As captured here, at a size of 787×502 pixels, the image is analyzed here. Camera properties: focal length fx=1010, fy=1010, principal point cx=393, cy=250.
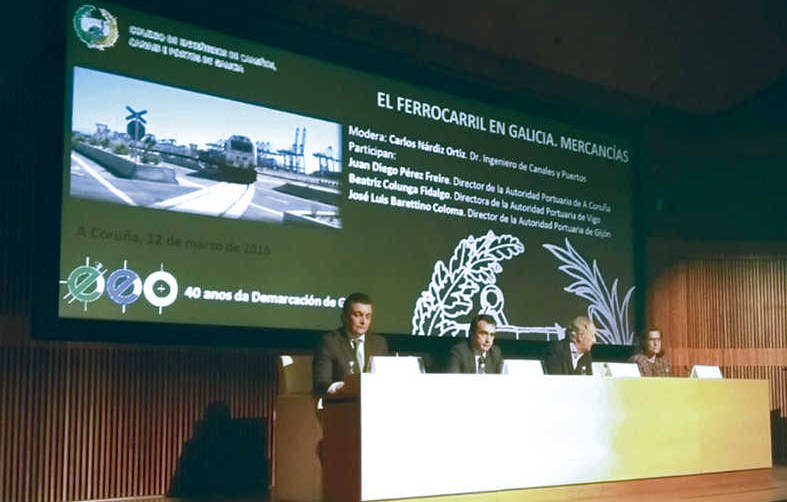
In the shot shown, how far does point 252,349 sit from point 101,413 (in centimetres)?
113

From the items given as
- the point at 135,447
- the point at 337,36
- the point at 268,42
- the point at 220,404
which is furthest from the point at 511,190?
the point at 135,447

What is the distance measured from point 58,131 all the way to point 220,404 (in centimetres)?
201

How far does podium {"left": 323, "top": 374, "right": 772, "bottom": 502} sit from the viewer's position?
4.59 metres

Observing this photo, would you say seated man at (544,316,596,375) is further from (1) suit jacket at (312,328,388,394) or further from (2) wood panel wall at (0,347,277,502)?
(2) wood panel wall at (0,347,277,502)

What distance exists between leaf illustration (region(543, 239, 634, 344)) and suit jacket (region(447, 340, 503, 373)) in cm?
213

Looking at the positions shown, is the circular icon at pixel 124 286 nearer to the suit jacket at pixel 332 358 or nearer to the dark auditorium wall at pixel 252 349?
the dark auditorium wall at pixel 252 349

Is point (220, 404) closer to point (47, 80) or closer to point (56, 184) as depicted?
point (56, 184)

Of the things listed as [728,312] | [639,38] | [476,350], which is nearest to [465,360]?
[476,350]

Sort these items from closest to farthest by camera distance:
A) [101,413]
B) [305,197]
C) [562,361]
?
1. [101,413]
2. [562,361]
3. [305,197]

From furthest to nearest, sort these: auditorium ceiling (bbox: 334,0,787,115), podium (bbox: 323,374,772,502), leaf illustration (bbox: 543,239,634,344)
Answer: leaf illustration (bbox: 543,239,634,344), auditorium ceiling (bbox: 334,0,787,115), podium (bbox: 323,374,772,502)

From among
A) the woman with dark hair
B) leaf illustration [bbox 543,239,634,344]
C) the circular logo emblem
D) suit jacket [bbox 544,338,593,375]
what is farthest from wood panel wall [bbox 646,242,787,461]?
the circular logo emblem

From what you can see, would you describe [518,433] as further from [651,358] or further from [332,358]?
[651,358]

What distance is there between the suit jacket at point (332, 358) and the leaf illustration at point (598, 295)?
2.96 metres

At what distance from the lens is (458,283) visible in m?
7.32
